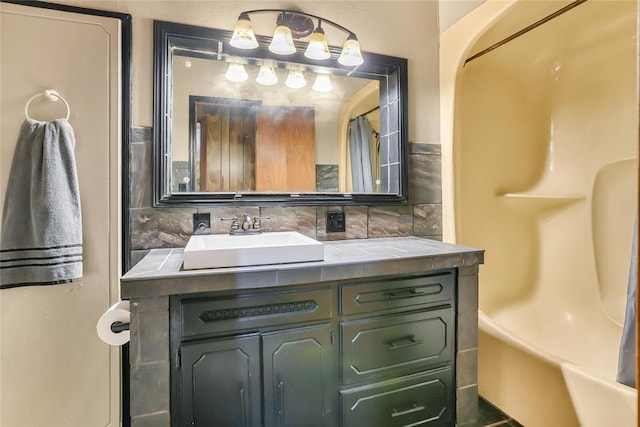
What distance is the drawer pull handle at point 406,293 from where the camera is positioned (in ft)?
3.97

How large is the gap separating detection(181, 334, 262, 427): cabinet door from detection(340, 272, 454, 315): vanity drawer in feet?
1.12

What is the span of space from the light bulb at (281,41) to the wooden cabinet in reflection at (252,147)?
266mm

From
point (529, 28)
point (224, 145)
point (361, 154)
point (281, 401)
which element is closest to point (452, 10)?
point (529, 28)

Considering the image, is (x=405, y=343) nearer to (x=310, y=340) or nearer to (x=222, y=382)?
(x=310, y=340)

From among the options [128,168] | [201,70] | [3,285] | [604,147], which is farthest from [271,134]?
[604,147]

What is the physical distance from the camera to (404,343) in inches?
48.3

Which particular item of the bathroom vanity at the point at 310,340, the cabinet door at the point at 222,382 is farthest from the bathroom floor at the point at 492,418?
the cabinet door at the point at 222,382

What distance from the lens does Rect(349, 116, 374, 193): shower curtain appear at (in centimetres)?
177

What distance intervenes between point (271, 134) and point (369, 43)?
74cm

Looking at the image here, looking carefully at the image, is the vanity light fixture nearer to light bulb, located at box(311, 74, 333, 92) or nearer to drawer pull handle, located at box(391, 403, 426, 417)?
light bulb, located at box(311, 74, 333, 92)

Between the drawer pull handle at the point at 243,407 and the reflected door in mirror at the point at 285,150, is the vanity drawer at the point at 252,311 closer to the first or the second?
the drawer pull handle at the point at 243,407

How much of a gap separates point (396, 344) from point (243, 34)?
1.45m

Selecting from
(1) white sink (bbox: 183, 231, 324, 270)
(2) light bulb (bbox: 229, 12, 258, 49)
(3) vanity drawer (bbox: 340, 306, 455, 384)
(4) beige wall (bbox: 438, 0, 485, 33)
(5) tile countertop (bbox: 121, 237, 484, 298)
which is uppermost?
(4) beige wall (bbox: 438, 0, 485, 33)

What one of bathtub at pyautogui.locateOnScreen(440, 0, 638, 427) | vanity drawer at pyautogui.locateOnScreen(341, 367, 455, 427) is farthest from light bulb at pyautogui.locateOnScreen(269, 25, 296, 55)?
vanity drawer at pyautogui.locateOnScreen(341, 367, 455, 427)
